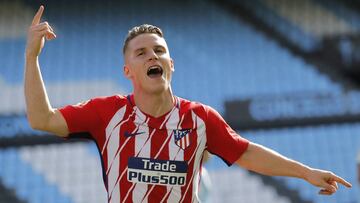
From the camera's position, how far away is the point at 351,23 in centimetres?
1191

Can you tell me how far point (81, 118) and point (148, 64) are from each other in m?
0.36

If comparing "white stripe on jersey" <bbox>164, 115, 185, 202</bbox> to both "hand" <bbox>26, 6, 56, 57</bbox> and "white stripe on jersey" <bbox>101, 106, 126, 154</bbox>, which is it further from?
"hand" <bbox>26, 6, 56, 57</bbox>

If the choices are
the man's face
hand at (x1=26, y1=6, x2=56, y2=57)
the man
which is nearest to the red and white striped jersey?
the man

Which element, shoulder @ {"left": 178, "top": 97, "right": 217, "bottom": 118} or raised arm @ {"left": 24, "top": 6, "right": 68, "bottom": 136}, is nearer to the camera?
raised arm @ {"left": 24, "top": 6, "right": 68, "bottom": 136}

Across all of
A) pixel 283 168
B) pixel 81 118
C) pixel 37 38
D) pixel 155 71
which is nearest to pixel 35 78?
pixel 37 38

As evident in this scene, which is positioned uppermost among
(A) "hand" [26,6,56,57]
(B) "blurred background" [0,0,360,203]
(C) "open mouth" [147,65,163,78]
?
(A) "hand" [26,6,56,57]

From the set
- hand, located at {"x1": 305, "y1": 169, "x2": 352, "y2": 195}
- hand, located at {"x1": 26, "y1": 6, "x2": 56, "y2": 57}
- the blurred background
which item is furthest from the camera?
the blurred background

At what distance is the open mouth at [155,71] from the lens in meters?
3.17

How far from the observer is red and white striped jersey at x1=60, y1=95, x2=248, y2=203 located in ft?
10.2

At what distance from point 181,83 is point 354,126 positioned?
241 cm

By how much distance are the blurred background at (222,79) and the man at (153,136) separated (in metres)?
5.99

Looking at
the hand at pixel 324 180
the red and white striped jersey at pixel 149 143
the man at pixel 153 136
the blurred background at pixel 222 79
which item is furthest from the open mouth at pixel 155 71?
the blurred background at pixel 222 79

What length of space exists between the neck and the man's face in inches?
1.2

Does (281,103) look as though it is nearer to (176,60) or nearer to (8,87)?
(176,60)
